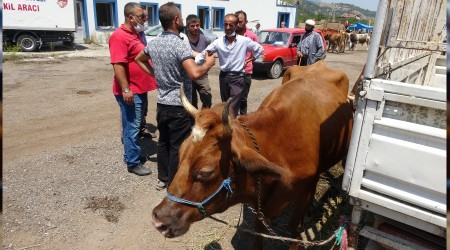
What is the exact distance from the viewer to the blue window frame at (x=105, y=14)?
1967 centimetres

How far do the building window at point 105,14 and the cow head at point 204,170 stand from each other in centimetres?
1969

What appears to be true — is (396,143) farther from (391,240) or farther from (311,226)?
(311,226)

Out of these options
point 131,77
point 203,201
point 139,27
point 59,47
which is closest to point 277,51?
point 139,27

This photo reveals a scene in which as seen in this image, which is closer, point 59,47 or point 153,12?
point 59,47

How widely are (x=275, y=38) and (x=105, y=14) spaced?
12587mm

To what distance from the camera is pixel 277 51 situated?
1150cm

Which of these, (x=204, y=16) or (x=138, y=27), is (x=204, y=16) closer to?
(x=204, y=16)

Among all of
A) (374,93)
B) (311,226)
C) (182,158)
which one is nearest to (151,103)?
(311,226)

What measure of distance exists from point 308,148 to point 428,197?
100cm

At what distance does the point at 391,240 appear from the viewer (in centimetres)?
232

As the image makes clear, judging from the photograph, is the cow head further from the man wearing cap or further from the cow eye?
the man wearing cap

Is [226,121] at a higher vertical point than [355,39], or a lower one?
higher

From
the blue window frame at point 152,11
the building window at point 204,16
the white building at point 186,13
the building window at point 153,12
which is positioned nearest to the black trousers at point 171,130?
the white building at point 186,13

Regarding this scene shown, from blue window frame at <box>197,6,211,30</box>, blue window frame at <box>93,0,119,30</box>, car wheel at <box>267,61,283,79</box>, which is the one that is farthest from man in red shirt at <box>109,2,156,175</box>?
blue window frame at <box>197,6,211,30</box>
